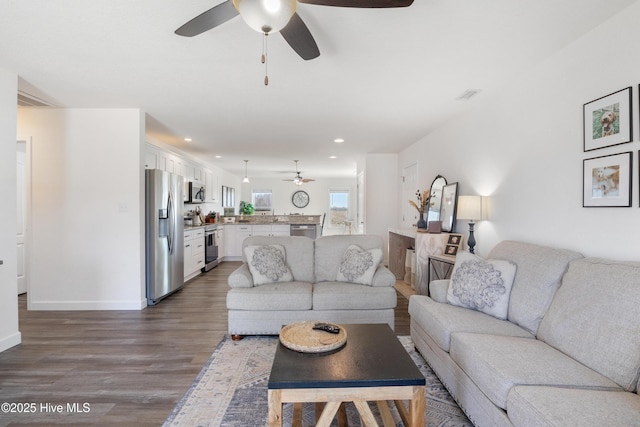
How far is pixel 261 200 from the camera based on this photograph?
35.9ft

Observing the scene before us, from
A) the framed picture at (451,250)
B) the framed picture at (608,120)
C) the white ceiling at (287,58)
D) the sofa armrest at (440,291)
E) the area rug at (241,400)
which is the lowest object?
the area rug at (241,400)

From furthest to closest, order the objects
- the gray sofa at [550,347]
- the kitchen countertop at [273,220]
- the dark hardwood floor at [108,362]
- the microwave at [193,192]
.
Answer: the kitchen countertop at [273,220] → the microwave at [193,192] → the dark hardwood floor at [108,362] → the gray sofa at [550,347]

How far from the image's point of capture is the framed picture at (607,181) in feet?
6.14

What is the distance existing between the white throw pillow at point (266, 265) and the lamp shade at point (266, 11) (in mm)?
2264

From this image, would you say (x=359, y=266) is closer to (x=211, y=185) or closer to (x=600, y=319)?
(x=600, y=319)

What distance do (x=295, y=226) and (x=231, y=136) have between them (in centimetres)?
290

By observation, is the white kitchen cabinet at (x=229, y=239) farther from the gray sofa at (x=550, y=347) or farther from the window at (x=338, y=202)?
the gray sofa at (x=550, y=347)

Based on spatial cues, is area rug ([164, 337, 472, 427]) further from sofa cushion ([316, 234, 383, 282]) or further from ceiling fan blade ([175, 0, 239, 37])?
ceiling fan blade ([175, 0, 239, 37])

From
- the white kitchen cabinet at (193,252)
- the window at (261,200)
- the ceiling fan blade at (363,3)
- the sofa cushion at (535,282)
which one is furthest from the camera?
the window at (261,200)

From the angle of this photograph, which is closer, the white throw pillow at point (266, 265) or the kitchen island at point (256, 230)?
the white throw pillow at point (266, 265)

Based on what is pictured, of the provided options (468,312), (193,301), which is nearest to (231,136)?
(193,301)

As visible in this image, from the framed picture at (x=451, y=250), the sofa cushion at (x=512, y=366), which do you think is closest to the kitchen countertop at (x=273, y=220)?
the framed picture at (x=451, y=250)

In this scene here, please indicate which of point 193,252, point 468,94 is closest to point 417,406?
point 468,94

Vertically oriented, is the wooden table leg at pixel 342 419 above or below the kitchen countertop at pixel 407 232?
below
